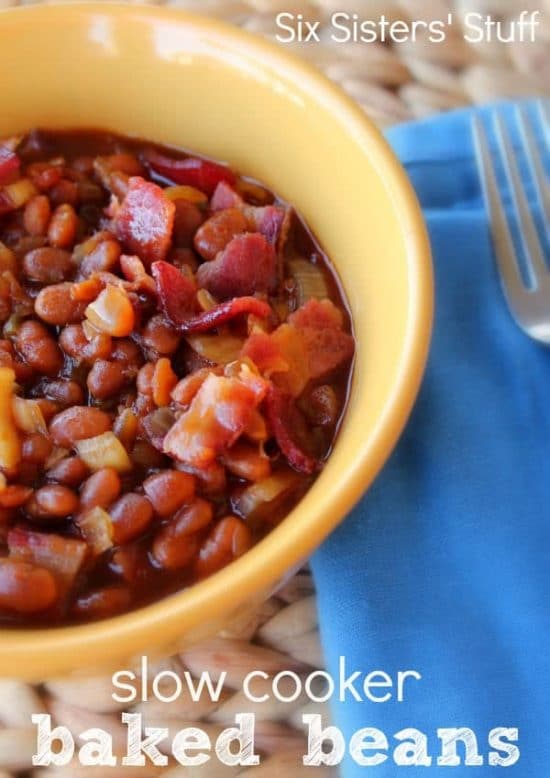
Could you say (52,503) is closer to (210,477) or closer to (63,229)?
(210,477)

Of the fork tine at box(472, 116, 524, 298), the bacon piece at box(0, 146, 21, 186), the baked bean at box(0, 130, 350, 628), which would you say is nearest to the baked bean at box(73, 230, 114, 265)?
the baked bean at box(0, 130, 350, 628)

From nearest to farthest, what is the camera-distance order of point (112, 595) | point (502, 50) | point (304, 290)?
point (112, 595) → point (304, 290) → point (502, 50)

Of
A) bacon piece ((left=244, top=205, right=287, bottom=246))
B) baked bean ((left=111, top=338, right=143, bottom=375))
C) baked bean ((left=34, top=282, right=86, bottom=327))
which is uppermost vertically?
bacon piece ((left=244, top=205, right=287, bottom=246))

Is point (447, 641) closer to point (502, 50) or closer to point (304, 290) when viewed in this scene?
point (304, 290)

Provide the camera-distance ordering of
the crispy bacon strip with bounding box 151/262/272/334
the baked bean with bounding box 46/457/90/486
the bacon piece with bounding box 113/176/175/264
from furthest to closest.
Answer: the bacon piece with bounding box 113/176/175/264, the crispy bacon strip with bounding box 151/262/272/334, the baked bean with bounding box 46/457/90/486

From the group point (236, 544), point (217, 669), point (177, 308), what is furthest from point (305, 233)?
point (217, 669)

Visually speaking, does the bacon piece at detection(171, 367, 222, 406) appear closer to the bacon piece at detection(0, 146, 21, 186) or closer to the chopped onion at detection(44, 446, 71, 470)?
the chopped onion at detection(44, 446, 71, 470)
